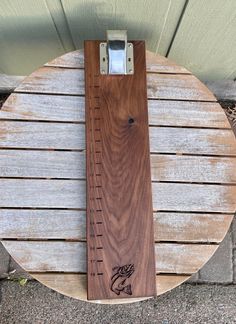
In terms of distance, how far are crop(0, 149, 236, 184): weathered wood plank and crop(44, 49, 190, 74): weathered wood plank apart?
31cm

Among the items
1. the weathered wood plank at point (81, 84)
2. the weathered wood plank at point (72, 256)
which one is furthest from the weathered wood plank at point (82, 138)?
the weathered wood plank at point (72, 256)

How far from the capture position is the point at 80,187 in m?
1.26

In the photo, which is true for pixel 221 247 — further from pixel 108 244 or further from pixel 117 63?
pixel 117 63

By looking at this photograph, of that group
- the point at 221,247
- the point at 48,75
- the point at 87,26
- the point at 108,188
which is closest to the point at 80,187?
the point at 108,188

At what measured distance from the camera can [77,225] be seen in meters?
1.24

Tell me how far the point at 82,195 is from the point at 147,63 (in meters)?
0.52

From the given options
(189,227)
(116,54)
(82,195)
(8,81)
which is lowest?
(189,227)

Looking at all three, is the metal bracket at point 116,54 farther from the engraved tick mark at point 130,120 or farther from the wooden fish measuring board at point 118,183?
the engraved tick mark at point 130,120

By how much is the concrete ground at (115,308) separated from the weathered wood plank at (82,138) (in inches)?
35.0

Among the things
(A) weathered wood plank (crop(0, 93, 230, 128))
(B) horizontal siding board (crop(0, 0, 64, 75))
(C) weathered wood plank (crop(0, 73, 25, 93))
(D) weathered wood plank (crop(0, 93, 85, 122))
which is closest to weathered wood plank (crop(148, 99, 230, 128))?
(A) weathered wood plank (crop(0, 93, 230, 128))

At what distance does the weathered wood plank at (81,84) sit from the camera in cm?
134

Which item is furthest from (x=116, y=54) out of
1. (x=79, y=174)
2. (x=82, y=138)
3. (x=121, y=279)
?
(x=121, y=279)

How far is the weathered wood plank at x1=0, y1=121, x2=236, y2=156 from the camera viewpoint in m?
1.30

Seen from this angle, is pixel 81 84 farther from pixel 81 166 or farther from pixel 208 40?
pixel 208 40
